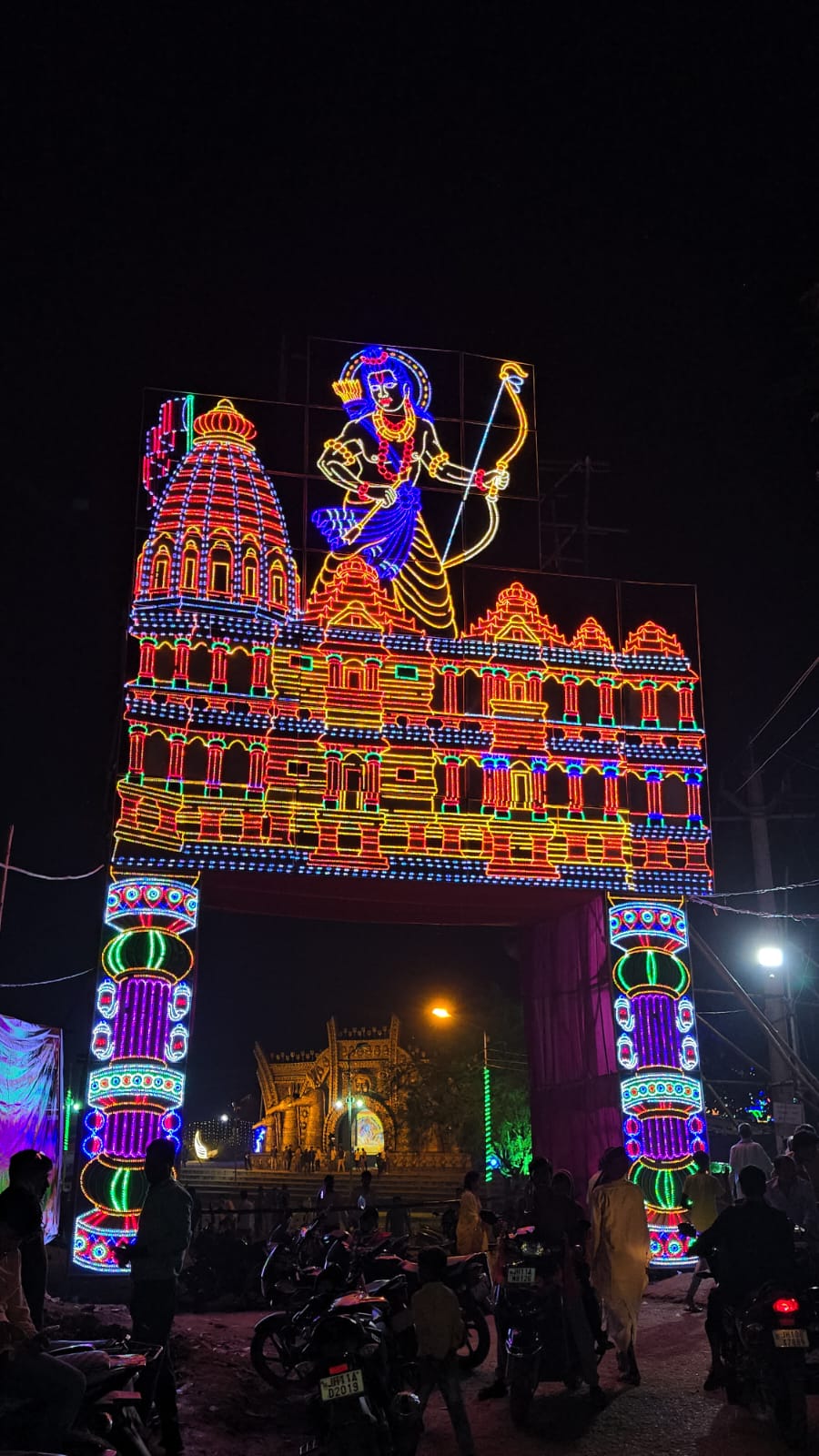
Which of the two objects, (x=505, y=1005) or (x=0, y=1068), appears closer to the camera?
(x=0, y=1068)

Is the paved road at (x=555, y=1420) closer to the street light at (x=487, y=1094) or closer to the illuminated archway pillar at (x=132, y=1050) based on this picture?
the illuminated archway pillar at (x=132, y=1050)

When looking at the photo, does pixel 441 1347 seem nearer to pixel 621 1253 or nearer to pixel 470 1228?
pixel 621 1253

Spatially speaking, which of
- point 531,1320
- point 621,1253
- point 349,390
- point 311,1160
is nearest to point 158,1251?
Result: point 531,1320

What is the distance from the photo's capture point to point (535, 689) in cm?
2028

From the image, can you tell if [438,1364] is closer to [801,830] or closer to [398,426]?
[398,426]

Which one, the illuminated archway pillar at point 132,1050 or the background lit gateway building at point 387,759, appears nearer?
the illuminated archway pillar at point 132,1050

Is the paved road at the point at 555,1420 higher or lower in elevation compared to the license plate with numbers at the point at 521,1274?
lower

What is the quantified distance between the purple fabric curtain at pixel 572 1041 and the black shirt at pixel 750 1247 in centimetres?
1051

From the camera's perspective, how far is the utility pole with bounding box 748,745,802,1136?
A: 64.4 feet

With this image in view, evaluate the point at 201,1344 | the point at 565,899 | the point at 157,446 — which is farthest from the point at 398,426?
the point at 201,1344

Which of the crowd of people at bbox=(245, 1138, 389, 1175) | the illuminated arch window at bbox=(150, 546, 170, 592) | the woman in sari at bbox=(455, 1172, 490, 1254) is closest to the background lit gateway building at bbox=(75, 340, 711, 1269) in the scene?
the illuminated arch window at bbox=(150, 546, 170, 592)

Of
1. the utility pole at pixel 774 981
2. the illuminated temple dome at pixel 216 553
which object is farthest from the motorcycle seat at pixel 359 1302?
the illuminated temple dome at pixel 216 553

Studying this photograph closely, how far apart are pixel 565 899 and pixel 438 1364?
13050mm

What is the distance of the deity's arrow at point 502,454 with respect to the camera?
69.8 ft
